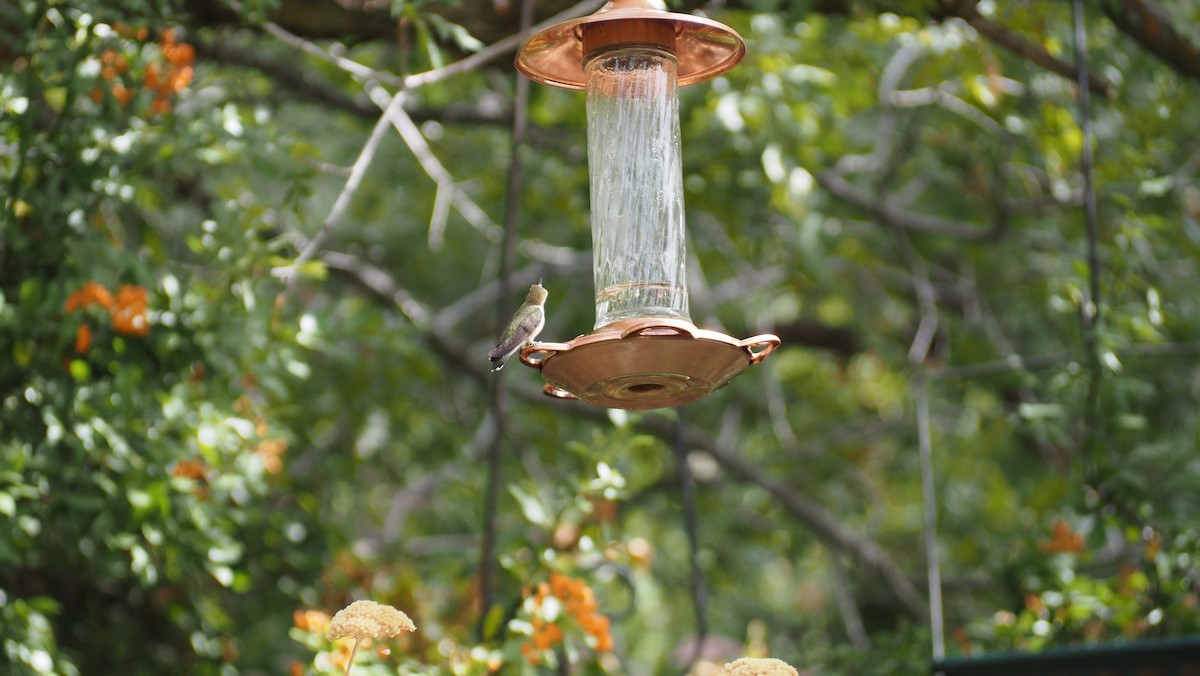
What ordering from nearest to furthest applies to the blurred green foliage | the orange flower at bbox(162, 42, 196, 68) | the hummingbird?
the hummingbird
the blurred green foliage
the orange flower at bbox(162, 42, 196, 68)

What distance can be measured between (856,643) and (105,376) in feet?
11.6

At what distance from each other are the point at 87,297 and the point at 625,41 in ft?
5.77

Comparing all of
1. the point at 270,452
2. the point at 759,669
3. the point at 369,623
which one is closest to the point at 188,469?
the point at 270,452

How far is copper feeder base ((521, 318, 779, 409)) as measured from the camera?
2.44 metres

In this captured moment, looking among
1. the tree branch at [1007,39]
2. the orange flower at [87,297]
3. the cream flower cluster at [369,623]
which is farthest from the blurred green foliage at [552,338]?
the cream flower cluster at [369,623]

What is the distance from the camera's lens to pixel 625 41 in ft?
9.08

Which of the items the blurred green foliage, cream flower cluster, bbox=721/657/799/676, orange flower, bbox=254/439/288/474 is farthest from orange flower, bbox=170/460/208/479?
cream flower cluster, bbox=721/657/799/676

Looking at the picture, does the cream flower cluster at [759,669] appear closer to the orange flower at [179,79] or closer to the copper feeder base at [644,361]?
the copper feeder base at [644,361]

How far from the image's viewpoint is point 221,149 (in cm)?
413

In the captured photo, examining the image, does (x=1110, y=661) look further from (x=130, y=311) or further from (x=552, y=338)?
(x=552, y=338)

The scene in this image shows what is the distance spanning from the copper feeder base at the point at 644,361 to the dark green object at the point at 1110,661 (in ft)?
3.49

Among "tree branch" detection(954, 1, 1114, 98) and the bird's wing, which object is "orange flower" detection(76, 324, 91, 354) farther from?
"tree branch" detection(954, 1, 1114, 98)

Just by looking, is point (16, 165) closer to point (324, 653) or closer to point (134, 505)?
point (134, 505)

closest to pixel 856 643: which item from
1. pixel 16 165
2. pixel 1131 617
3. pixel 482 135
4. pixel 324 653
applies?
pixel 1131 617
